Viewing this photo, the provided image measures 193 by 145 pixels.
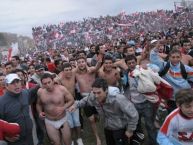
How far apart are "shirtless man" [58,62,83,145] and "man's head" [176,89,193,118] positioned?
411cm

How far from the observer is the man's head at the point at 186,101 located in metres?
4.10

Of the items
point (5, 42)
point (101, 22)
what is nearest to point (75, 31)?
point (101, 22)

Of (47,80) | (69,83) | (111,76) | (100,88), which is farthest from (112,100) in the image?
(69,83)

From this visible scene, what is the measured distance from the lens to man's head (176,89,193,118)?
4.10m

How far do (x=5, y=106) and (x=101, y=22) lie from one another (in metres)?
44.8

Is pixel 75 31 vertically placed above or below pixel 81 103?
below

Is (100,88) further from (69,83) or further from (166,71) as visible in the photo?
(69,83)

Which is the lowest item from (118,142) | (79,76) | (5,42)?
(5,42)

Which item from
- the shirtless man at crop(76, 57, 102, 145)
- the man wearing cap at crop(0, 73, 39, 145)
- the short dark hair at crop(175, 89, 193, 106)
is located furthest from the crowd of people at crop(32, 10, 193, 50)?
the short dark hair at crop(175, 89, 193, 106)

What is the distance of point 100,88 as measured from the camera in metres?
5.59

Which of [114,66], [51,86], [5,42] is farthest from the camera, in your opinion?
[5,42]

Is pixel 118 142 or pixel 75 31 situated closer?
pixel 118 142

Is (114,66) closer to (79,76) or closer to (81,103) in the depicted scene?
(79,76)

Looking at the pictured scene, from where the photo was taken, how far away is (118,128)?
6.09m
